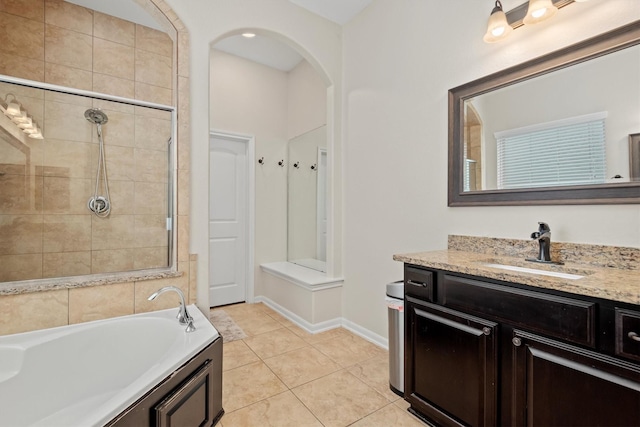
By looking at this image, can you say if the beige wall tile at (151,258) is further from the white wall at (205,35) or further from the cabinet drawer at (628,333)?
the cabinet drawer at (628,333)

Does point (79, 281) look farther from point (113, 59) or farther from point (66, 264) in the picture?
point (113, 59)

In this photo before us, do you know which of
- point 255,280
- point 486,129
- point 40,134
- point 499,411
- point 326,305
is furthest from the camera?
point 255,280

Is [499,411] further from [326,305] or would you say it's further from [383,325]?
[326,305]

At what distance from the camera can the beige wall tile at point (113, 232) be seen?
2.61m

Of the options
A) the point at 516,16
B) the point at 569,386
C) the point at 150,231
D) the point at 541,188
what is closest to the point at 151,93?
the point at 150,231

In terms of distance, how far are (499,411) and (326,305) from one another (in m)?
1.85

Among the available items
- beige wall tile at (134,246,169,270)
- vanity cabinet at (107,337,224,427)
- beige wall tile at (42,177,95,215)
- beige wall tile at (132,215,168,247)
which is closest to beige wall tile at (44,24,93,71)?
beige wall tile at (42,177,95,215)

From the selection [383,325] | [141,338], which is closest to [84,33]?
[141,338]

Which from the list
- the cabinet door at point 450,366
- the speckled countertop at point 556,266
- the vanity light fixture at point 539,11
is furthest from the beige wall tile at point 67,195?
the vanity light fixture at point 539,11

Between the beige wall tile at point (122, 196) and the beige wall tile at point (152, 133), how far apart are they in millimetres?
374

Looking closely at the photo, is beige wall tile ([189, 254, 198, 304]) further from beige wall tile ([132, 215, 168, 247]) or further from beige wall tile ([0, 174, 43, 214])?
beige wall tile ([0, 174, 43, 214])

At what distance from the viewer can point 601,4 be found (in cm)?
149

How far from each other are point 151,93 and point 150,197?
1284mm

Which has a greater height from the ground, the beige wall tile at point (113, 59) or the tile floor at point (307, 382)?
the beige wall tile at point (113, 59)
